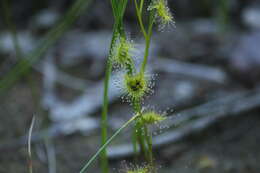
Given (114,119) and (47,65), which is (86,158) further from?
(47,65)

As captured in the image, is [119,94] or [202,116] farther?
[119,94]

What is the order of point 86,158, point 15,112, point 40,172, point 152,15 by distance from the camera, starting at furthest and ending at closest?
point 15,112, point 86,158, point 40,172, point 152,15

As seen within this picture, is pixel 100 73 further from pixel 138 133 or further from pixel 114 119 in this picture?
pixel 138 133

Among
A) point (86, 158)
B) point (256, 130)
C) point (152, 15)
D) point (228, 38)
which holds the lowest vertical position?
point (86, 158)

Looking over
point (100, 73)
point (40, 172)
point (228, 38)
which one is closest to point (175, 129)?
point (40, 172)

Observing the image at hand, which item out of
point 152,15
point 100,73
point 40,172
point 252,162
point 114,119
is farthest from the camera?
point 100,73

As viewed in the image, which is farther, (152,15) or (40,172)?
(40,172)

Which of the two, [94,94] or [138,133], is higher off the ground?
[138,133]

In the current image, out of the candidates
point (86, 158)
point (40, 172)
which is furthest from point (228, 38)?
point (40, 172)
